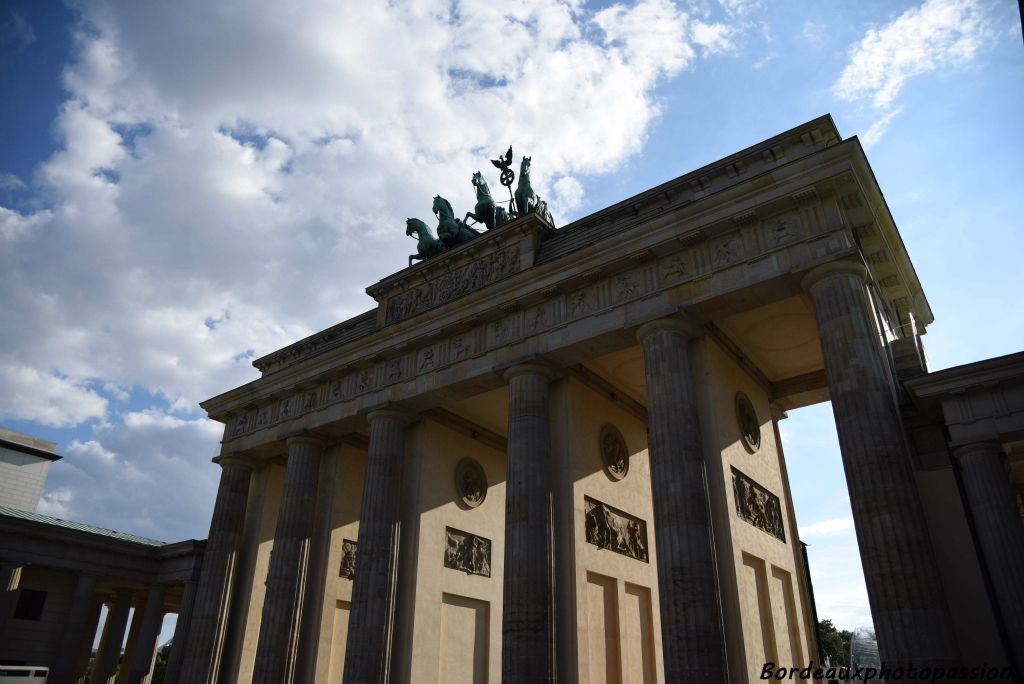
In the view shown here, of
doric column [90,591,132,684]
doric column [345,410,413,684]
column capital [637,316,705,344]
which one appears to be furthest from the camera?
doric column [90,591,132,684]

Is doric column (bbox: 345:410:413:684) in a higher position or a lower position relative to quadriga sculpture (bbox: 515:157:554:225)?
lower

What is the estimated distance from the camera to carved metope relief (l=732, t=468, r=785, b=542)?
682 inches

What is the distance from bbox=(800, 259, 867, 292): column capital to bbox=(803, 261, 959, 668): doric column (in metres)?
0.02

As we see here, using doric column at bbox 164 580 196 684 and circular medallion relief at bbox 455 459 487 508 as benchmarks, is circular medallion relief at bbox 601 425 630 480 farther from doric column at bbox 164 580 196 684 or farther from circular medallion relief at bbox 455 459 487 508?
doric column at bbox 164 580 196 684

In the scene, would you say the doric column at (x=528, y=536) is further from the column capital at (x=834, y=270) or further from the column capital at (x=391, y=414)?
the column capital at (x=834, y=270)

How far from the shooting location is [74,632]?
2722 centimetres

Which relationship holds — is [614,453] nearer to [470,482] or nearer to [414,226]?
[470,482]

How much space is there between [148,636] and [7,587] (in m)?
5.59

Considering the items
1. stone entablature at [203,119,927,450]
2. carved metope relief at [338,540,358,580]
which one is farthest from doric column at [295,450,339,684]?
stone entablature at [203,119,927,450]

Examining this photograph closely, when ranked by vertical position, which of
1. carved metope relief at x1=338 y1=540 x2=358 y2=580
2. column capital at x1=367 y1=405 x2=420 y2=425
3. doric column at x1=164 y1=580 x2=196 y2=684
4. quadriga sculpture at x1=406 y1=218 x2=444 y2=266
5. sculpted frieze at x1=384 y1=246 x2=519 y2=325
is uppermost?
quadriga sculpture at x1=406 y1=218 x2=444 y2=266

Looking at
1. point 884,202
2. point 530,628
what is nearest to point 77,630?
point 530,628

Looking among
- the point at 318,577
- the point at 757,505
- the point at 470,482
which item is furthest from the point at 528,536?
the point at 318,577

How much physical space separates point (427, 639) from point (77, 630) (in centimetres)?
1604

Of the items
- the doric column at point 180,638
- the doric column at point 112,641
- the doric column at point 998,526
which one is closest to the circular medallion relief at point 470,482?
the doric column at point 180,638
